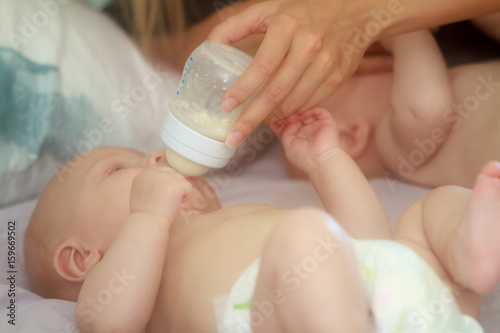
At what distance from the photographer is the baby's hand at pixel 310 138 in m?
0.99

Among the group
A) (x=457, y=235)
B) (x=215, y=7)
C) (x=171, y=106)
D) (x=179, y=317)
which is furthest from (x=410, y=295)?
(x=215, y=7)

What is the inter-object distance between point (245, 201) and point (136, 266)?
1.52 ft

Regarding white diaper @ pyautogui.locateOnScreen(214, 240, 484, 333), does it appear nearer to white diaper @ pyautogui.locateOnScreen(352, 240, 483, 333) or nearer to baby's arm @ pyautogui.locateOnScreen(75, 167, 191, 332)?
white diaper @ pyautogui.locateOnScreen(352, 240, 483, 333)

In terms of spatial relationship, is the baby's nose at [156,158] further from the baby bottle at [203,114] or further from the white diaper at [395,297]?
the white diaper at [395,297]

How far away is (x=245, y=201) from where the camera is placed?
126cm

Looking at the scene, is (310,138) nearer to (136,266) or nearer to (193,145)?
(193,145)

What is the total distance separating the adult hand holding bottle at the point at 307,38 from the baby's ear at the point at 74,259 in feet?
1.11

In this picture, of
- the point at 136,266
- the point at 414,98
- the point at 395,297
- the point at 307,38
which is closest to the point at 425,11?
the point at 414,98

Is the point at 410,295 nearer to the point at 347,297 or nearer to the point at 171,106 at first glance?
the point at 347,297

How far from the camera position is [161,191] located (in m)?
0.87

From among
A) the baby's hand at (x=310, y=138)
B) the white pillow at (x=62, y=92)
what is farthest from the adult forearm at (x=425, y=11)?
the white pillow at (x=62, y=92)

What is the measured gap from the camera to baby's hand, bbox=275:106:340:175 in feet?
3.25

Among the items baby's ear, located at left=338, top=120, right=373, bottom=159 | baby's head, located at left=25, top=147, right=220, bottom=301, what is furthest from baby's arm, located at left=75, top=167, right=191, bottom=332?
baby's ear, located at left=338, top=120, right=373, bottom=159

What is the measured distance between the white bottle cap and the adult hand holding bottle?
0.02 metres
